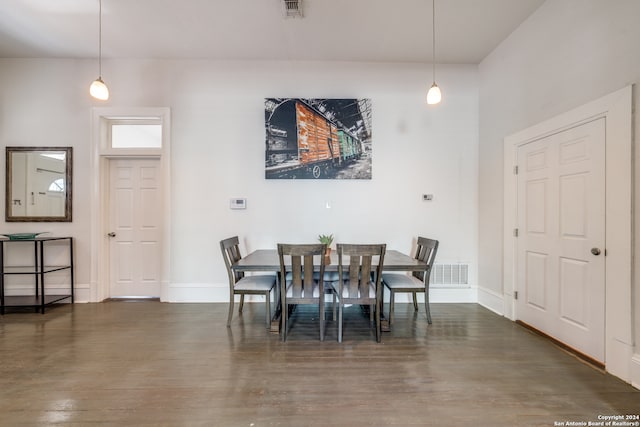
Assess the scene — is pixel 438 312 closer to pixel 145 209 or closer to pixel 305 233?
pixel 305 233

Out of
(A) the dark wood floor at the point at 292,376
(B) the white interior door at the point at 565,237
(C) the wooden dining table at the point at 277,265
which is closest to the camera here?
(A) the dark wood floor at the point at 292,376

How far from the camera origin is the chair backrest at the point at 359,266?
7.94ft

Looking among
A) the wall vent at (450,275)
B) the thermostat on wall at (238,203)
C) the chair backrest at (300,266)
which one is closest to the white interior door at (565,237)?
the wall vent at (450,275)

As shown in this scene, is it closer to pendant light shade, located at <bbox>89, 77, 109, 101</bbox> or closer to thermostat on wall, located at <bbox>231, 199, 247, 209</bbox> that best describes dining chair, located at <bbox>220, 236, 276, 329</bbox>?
thermostat on wall, located at <bbox>231, 199, 247, 209</bbox>

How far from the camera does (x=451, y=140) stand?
3.70 meters

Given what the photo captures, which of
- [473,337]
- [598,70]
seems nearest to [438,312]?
[473,337]

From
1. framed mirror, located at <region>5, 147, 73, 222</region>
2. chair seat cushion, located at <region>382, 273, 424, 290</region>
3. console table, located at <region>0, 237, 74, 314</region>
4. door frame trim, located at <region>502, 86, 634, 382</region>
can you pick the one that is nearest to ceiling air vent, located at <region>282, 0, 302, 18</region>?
door frame trim, located at <region>502, 86, 634, 382</region>

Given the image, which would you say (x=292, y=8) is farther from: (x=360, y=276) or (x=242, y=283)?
(x=242, y=283)

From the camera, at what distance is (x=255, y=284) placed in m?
2.88

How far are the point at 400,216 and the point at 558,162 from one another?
1.72m

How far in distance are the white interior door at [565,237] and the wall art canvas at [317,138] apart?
1.85m

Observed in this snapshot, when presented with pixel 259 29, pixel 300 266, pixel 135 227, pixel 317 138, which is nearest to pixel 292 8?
pixel 259 29

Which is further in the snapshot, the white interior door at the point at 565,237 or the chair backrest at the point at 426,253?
the chair backrest at the point at 426,253

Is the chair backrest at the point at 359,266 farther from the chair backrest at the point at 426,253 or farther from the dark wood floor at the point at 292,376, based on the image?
the chair backrest at the point at 426,253
